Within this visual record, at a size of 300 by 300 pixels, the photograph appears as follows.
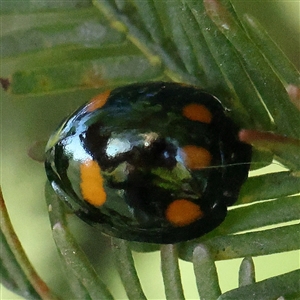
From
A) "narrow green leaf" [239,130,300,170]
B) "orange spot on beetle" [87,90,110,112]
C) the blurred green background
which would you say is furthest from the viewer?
the blurred green background

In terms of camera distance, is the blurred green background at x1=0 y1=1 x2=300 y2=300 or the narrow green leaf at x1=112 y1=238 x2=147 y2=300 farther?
the blurred green background at x1=0 y1=1 x2=300 y2=300

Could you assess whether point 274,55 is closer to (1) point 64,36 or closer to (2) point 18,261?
(1) point 64,36

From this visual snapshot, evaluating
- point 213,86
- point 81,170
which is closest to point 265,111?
point 213,86

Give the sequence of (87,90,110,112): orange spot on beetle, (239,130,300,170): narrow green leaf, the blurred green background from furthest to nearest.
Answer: the blurred green background → (87,90,110,112): orange spot on beetle → (239,130,300,170): narrow green leaf

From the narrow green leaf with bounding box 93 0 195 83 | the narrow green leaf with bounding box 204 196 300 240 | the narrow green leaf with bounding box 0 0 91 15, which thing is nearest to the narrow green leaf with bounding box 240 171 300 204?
the narrow green leaf with bounding box 204 196 300 240

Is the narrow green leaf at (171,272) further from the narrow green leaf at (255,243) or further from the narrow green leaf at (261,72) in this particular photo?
the narrow green leaf at (261,72)

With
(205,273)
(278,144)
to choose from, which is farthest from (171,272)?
(278,144)

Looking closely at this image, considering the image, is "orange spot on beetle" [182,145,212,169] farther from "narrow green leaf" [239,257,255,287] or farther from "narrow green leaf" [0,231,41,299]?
"narrow green leaf" [0,231,41,299]
